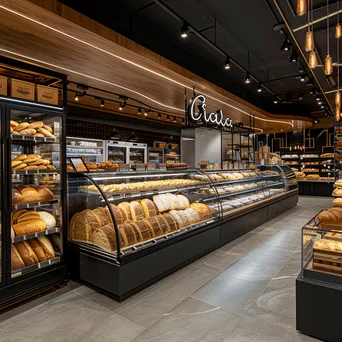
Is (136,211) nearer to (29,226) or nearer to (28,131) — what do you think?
(29,226)

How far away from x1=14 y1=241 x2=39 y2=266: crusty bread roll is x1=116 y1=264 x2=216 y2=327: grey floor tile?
1.10 metres

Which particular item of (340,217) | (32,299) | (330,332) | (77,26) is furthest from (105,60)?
(330,332)

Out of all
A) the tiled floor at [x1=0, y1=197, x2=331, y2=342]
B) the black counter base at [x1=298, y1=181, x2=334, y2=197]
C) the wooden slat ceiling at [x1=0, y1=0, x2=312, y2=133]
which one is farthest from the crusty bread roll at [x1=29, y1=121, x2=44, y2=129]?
the black counter base at [x1=298, y1=181, x2=334, y2=197]

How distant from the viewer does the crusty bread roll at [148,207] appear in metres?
3.52

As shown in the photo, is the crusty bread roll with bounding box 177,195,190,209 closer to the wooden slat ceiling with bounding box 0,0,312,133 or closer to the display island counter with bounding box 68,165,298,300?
the display island counter with bounding box 68,165,298,300

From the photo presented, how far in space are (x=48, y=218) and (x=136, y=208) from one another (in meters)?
1.07

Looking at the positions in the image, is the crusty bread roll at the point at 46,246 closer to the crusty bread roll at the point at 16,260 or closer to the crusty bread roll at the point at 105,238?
the crusty bread roll at the point at 16,260

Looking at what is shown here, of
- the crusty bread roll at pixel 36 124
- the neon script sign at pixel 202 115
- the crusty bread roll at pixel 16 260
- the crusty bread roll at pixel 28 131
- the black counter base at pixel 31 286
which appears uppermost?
the neon script sign at pixel 202 115

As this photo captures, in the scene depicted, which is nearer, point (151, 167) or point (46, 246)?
point (46, 246)

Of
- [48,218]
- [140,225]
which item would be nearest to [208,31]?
[140,225]

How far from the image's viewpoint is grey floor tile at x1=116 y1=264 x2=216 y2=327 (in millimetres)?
2426

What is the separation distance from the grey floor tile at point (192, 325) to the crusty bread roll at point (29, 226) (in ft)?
5.27

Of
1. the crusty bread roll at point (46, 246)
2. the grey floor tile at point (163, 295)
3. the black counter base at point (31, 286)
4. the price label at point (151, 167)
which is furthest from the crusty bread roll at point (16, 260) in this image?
the price label at point (151, 167)

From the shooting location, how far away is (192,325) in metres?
2.27
